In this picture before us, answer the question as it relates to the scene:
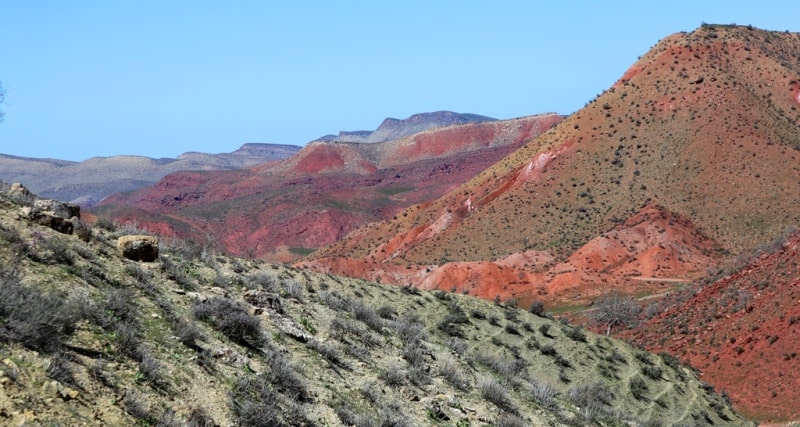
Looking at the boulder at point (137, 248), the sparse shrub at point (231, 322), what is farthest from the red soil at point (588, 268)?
the sparse shrub at point (231, 322)

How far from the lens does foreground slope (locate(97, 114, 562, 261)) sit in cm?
12900

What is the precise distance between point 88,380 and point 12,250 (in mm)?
3463

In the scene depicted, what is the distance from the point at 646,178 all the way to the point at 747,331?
37.6 metres

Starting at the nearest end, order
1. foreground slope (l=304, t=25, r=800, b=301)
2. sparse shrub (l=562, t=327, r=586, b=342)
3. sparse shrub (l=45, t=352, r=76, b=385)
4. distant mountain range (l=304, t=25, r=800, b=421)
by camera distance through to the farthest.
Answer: sparse shrub (l=45, t=352, r=76, b=385), sparse shrub (l=562, t=327, r=586, b=342), distant mountain range (l=304, t=25, r=800, b=421), foreground slope (l=304, t=25, r=800, b=301)

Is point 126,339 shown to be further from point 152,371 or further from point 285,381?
point 285,381

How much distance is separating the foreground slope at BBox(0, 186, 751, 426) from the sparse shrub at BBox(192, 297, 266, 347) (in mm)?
24

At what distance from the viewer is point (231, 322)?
1120 centimetres

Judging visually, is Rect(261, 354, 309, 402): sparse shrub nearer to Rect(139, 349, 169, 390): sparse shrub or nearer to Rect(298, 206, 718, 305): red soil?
Rect(139, 349, 169, 390): sparse shrub

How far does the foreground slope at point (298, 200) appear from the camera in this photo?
129000 millimetres

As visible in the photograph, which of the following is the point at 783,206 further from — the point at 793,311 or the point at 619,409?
the point at 619,409

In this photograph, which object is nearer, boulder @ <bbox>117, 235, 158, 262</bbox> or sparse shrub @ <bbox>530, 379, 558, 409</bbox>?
boulder @ <bbox>117, 235, 158, 262</bbox>

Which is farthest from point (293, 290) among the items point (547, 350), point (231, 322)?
point (547, 350)

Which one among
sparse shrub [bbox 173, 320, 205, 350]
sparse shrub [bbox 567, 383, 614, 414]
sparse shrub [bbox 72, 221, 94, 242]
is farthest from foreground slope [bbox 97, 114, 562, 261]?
sparse shrub [bbox 173, 320, 205, 350]

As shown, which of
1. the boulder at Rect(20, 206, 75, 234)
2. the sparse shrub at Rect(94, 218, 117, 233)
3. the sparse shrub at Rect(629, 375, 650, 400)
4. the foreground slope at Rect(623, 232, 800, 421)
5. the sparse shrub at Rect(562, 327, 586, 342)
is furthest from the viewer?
the foreground slope at Rect(623, 232, 800, 421)
